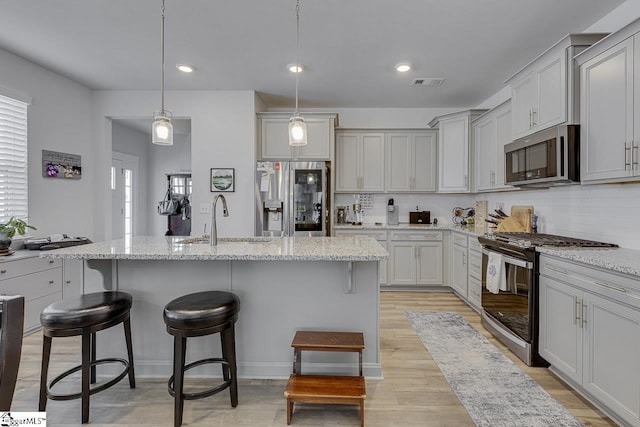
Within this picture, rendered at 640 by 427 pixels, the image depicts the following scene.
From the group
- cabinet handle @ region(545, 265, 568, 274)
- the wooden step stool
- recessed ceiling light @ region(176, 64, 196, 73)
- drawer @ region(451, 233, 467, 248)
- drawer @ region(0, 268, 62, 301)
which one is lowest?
the wooden step stool

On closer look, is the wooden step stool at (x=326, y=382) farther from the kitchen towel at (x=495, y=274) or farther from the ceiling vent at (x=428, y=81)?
the ceiling vent at (x=428, y=81)

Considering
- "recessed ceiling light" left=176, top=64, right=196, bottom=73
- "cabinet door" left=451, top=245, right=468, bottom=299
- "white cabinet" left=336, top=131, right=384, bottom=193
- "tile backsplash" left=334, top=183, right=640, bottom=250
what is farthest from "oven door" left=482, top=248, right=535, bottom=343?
"recessed ceiling light" left=176, top=64, right=196, bottom=73

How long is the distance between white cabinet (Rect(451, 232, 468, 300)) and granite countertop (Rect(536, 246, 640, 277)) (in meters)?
1.69

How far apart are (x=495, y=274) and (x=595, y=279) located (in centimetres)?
102

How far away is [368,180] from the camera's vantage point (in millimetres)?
4941

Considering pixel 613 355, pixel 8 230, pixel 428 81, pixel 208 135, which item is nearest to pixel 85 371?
pixel 8 230

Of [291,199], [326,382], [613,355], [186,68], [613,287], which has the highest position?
[186,68]

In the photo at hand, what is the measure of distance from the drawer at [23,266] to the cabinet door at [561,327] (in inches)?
175

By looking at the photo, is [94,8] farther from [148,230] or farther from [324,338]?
[148,230]

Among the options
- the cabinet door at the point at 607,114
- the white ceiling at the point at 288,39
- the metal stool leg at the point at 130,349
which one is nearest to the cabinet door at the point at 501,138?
the white ceiling at the point at 288,39

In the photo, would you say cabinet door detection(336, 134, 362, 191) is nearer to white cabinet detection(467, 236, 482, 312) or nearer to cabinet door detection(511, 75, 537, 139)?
white cabinet detection(467, 236, 482, 312)

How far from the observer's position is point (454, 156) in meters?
4.56

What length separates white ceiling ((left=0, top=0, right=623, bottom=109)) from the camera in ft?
8.19

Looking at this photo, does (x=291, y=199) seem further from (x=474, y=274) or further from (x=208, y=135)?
(x=474, y=274)
